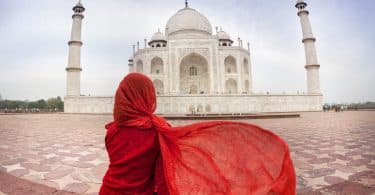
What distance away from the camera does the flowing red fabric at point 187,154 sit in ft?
3.31

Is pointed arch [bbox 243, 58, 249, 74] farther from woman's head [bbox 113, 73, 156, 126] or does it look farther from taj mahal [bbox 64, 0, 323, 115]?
woman's head [bbox 113, 73, 156, 126]

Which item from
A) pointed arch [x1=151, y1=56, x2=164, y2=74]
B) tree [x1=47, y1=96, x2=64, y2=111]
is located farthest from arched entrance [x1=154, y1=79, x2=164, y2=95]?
tree [x1=47, y1=96, x2=64, y2=111]

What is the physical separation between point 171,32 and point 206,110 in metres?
13.8

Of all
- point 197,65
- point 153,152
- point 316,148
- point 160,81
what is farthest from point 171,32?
point 153,152

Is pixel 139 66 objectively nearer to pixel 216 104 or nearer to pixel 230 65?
pixel 230 65

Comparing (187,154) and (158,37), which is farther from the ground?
(158,37)

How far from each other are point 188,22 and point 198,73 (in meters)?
6.07

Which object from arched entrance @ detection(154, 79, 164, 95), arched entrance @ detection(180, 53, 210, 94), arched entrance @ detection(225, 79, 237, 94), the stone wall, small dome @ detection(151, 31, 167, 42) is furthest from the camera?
small dome @ detection(151, 31, 167, 42)

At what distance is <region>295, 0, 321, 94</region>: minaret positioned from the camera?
20.8 metres

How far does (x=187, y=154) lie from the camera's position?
1.02 m

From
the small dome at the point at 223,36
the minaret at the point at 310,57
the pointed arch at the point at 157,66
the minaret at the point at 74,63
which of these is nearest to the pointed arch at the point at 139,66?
the pointed arch at the point at 157,66

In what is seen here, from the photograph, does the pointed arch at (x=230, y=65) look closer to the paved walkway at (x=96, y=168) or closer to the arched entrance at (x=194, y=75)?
the arched entrance at (x=194, y=75)

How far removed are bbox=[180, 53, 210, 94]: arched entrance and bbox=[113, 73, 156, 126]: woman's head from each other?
78.5 ft

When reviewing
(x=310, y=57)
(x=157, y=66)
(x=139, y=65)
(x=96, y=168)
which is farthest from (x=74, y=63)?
(x=310, y=57)
